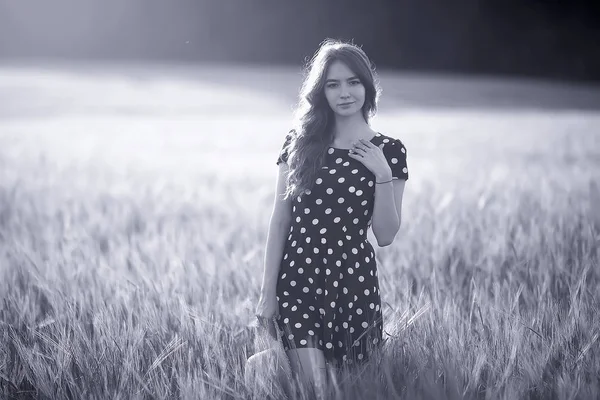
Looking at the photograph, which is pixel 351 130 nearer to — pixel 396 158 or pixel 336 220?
pixel 396 158

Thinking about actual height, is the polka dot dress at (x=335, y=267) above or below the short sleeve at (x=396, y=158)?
below

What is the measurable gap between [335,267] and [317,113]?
516 millimetres

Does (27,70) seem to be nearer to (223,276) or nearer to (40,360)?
(223,276)

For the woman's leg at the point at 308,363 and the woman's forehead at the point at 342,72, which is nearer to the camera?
the woman's leg at the point at 308,363

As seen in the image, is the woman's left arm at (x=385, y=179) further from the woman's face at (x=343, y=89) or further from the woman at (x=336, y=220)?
the woman's face at (x=343, y=89)

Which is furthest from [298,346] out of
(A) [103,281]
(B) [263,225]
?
(B) [263,225]

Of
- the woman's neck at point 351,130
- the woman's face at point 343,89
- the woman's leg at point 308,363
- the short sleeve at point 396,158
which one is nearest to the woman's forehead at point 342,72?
the woman's face at point 343,89

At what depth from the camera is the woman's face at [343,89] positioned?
2107mm

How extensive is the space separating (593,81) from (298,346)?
473cm

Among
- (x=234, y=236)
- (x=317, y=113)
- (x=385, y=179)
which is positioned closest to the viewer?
(x=385, y=179)

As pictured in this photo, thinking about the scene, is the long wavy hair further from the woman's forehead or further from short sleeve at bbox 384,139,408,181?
short sleeve at bbox 384,139,408,181

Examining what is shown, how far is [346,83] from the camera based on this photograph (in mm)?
2109

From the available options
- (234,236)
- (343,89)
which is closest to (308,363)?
(343,89)

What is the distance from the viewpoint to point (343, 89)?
2.10 m
